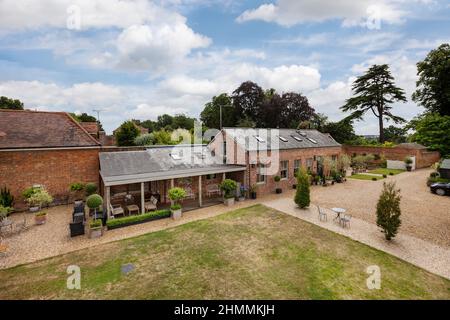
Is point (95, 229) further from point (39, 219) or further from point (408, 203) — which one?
point (408, 203)

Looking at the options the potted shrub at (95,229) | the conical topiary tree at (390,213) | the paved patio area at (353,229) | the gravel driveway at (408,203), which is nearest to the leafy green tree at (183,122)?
the gravel driveway at (408,203)

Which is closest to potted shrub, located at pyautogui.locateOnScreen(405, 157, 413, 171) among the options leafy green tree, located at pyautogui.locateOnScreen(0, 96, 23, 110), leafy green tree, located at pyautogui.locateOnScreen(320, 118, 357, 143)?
leafy green tree, located at pyautogui.locateOnScreen(320, 118, 357, 143)

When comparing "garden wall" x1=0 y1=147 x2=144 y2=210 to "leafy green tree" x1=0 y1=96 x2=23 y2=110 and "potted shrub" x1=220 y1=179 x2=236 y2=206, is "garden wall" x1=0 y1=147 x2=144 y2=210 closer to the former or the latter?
"potted shrub" x1=220 y1=179 x2=236 y2=206

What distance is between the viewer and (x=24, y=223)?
1157 centimetres

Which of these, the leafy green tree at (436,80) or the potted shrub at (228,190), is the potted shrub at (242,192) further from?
the leafy green tree at (436,80)

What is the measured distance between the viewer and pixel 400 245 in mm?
9742

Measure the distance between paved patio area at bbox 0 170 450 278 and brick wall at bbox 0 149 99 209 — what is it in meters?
1.64

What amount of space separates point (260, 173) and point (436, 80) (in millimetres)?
28778

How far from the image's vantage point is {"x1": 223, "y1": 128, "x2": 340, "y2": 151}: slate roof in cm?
1814

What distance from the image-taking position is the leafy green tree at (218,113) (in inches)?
1817

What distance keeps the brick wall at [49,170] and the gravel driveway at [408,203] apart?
17.2 m

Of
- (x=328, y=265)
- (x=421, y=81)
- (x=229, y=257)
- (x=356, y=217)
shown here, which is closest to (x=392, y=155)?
(x=421, y=81)

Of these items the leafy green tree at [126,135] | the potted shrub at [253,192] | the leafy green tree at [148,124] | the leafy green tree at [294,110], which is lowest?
the potted shrub at [253,192]

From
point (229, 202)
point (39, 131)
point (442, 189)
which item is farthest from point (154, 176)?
point (442, 189)
